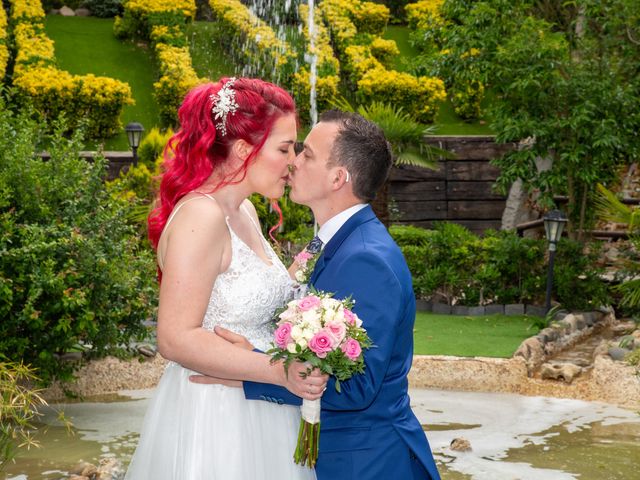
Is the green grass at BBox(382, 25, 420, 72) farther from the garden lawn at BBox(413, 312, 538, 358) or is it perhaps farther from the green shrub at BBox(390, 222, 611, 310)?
the garden lawn at BBox(413, 312, 538, 358)

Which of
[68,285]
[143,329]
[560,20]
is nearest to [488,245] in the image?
[560,20]

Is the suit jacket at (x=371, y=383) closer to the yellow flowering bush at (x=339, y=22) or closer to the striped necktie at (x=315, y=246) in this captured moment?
the striped necktie at (x=315, y=246)

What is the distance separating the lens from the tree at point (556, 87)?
41.1 feet

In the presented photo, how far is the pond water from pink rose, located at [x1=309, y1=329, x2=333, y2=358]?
4402 mm

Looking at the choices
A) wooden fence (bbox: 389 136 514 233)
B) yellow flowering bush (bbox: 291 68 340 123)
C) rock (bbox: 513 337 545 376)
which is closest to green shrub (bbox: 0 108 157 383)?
rock (bbox: 513 337 545 376)

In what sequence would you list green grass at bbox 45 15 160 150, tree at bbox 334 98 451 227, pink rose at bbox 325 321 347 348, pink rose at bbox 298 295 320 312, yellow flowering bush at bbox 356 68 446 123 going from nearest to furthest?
pink rose at bbox 325 321 347 348
pink rose at bbox 298 295 320 312
tree at bbox 334 98 451 227
yellow flowering bush at bbox 356 68 446 123
green grass at bbox 45 15 160 150

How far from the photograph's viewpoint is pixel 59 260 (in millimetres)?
7715

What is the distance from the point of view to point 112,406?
862 cm

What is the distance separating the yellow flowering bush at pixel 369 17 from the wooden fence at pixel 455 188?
6700 mm

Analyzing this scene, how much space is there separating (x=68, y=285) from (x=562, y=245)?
8.02 metres

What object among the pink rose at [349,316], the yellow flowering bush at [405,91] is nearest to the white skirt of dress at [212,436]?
the pink rose at [349,316]

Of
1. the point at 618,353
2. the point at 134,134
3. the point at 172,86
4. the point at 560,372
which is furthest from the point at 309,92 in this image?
the point at 560,372

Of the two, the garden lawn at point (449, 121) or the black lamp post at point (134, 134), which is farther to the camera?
the garden lawn at point (449, 121)

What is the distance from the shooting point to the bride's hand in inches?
105
